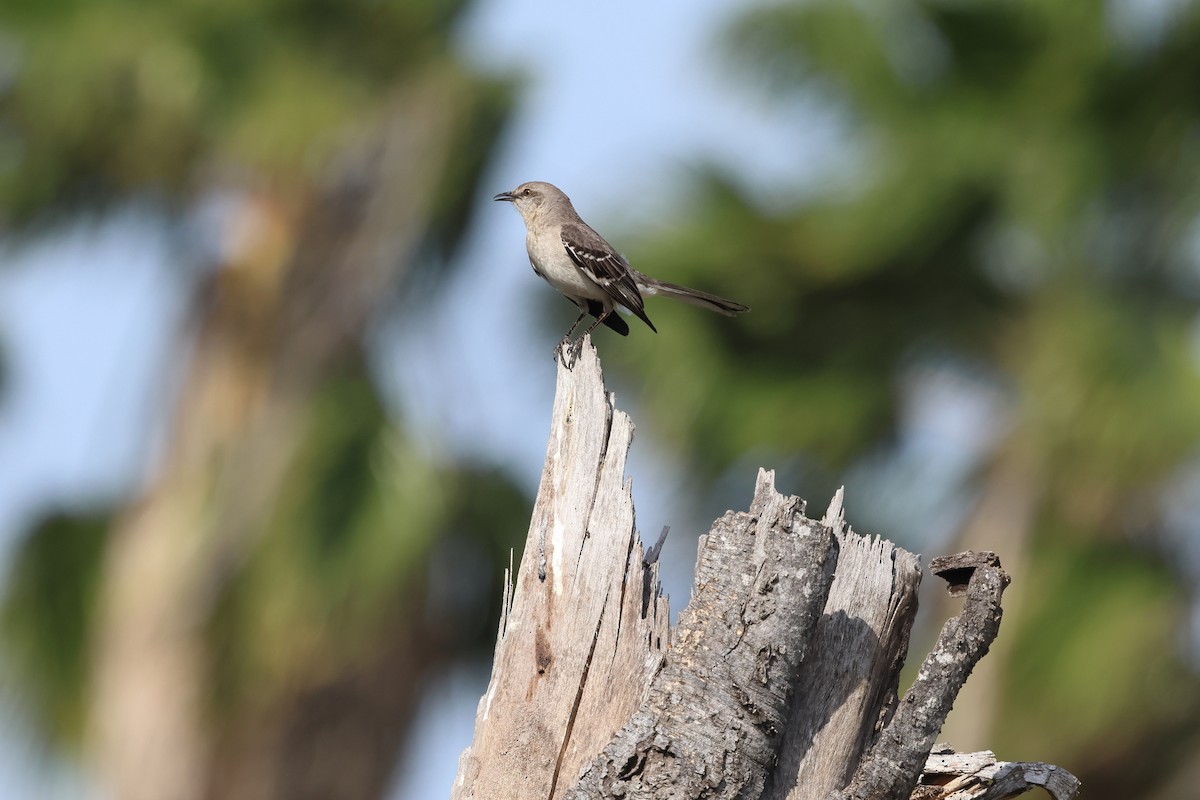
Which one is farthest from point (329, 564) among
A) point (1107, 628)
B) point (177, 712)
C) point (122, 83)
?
point (1107, 628)

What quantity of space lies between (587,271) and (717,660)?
3.87 meters

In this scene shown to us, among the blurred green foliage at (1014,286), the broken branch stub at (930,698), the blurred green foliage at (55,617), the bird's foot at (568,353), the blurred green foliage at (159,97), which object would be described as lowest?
the broken branch stub at (930,698)

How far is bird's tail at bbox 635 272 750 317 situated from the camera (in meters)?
7.87

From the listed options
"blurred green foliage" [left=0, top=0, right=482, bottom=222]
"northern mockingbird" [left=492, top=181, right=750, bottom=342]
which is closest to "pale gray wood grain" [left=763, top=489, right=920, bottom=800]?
"northern mockingbird" [left=492, top=181, right=750, bottom=342]

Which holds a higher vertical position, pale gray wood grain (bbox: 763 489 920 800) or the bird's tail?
the bird's tail

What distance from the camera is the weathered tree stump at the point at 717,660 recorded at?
4066mm

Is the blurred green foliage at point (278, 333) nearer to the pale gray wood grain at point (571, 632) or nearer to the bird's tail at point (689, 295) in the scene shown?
the bird's tail at point (689, 295)

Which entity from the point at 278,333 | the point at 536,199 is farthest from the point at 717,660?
the point at 278,333

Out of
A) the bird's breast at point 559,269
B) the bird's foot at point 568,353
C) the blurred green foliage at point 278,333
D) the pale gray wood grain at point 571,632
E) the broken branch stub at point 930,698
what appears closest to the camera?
the broken branch stub at point 930,698

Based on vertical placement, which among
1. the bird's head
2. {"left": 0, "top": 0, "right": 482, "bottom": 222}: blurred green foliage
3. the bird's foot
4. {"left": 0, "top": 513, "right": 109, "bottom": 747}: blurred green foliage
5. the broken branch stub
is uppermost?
{"left": 0, "top": 0, "right": 482, "bottom": 222}: blurred green foliage

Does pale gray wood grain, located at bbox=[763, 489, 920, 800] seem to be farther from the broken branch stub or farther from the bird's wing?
the bird's wing

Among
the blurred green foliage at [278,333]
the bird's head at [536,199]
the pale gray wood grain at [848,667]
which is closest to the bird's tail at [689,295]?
the bird's head at [536,199]

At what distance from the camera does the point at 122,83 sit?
12.1 meters

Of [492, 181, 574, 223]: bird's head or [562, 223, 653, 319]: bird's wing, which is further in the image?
[492, 181, 574, 223]: bird's head
